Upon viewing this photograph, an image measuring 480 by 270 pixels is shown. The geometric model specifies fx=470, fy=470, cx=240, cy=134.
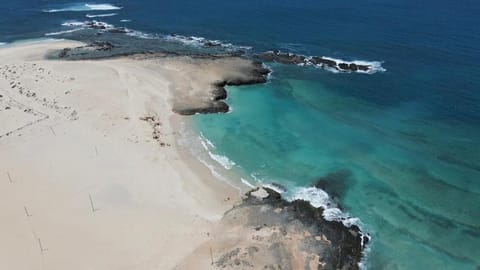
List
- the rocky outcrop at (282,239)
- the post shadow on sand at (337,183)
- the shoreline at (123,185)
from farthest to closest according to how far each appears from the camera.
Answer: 1. the post shadow on sand at (337,183)
2. the shoreline at (123,185)
3. the rocky outcrop at (282,239)

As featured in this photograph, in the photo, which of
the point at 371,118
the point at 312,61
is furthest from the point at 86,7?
the point at 371,118

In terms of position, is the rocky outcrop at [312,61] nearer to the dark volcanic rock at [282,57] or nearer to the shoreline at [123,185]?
the dark volcanic rock at [282,57]

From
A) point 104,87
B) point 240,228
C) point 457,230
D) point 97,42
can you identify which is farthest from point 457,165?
point 97,42

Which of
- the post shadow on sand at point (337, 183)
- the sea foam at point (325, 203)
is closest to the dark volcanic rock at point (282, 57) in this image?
the post shadow on sand at point (337, 183)

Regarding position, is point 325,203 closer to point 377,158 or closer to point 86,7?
point 377,158

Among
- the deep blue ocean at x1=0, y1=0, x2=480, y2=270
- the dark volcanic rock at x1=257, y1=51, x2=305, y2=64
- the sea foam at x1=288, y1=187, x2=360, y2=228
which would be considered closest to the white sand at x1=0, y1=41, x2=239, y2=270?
the deep blue ocean at x1=0, y1=0, x2=480, y2=270

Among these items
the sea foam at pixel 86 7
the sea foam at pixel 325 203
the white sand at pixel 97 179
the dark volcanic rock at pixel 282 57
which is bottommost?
the sea foam at pixel 86 7
